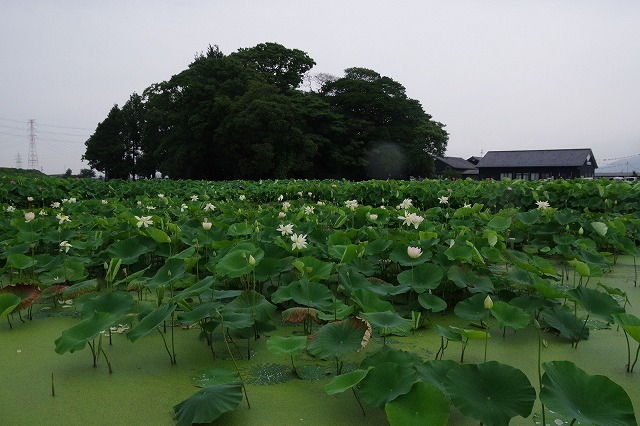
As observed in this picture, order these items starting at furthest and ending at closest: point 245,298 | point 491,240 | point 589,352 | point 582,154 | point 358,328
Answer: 1. point 582,154
2. point 491,240
3. point 245,298
4. point 589,352
5. point 358,328

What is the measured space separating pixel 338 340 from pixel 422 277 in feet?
2.44

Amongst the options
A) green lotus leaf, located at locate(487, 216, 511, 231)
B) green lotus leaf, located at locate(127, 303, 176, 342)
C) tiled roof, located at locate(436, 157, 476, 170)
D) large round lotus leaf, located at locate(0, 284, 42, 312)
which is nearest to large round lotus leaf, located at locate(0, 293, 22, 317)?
large round lotus leaf, located at locate(0, 284, 42, 312)

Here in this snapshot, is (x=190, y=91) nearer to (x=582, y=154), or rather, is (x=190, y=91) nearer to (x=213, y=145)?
(x=213, y=145)

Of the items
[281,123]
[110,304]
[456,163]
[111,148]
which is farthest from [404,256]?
[456,163]

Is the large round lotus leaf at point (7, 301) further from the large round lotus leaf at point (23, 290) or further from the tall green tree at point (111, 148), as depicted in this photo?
the tall green tree at point (111, 148)

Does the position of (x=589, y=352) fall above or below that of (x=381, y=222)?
below

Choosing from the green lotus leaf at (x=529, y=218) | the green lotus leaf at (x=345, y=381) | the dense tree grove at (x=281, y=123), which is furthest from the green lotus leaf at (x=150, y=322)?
the dense tree grove at (x=281, y=123)

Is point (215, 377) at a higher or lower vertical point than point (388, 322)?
lower

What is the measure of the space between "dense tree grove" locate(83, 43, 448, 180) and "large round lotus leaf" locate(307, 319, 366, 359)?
61.7ft

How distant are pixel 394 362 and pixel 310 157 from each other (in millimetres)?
20724

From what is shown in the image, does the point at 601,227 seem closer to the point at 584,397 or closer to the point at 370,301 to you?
the point at 370,301

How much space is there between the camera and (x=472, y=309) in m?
1.80

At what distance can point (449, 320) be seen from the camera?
2.00 metres

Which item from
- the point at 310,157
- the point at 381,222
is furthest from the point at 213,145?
the point at 381,222
